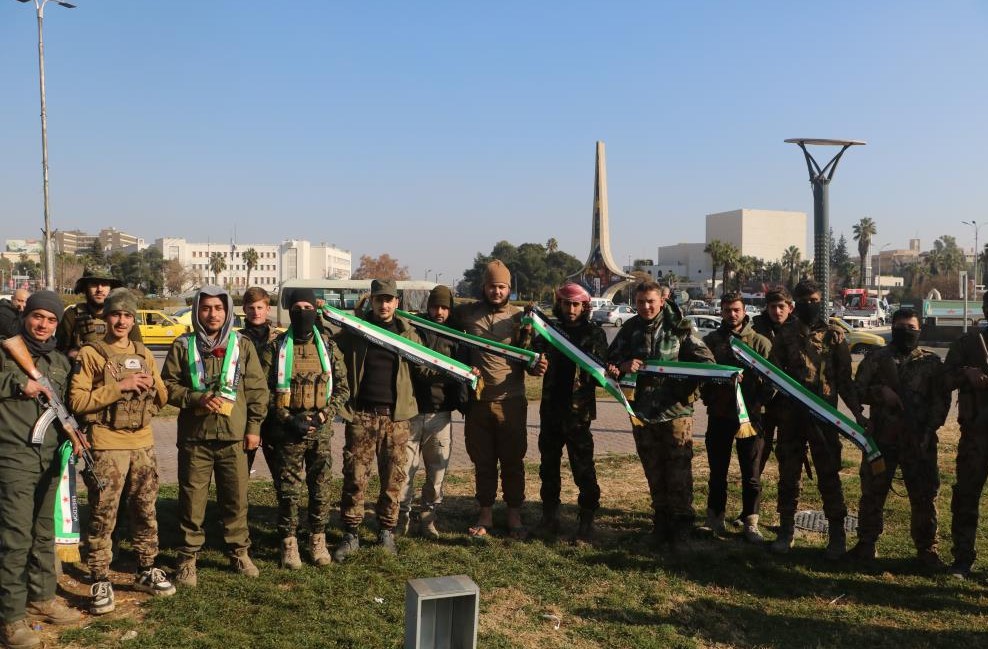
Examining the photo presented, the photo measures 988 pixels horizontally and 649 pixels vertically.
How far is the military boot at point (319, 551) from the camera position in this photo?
17.6 ft

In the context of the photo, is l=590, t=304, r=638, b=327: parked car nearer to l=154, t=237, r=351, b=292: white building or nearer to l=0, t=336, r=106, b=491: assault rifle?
l=0, t=336, r=106, b=491: assault rifle

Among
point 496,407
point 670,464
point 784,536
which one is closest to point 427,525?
point 496,407

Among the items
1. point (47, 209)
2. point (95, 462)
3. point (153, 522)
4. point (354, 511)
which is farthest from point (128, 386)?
point (47, 209)

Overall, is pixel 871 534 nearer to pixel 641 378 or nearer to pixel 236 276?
pixel 641 378

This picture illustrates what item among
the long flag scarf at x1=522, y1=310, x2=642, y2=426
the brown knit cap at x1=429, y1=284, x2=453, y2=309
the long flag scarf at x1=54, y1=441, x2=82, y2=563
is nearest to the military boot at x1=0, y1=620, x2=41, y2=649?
the long flag scarf at x1=54, y1=441, x2=82, y2=563

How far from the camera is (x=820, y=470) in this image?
5.83 m

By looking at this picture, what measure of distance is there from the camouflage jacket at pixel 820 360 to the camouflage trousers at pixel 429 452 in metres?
2.70

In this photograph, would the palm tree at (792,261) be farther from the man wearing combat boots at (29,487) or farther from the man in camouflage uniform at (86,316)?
the man wearing combat boots at (29,487)

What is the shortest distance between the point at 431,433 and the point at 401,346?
31.5 inches

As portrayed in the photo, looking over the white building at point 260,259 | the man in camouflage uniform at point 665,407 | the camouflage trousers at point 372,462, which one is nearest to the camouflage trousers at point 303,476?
the camouflage trousers at point 372,462

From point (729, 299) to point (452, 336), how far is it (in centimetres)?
235

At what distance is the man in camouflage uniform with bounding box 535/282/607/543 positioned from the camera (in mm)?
6004

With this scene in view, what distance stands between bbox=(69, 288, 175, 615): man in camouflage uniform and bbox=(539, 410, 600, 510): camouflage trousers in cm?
289

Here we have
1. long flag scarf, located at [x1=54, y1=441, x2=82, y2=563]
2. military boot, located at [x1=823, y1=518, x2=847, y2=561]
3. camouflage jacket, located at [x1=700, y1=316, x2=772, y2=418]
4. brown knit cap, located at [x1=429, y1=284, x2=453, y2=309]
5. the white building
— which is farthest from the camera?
the white building
